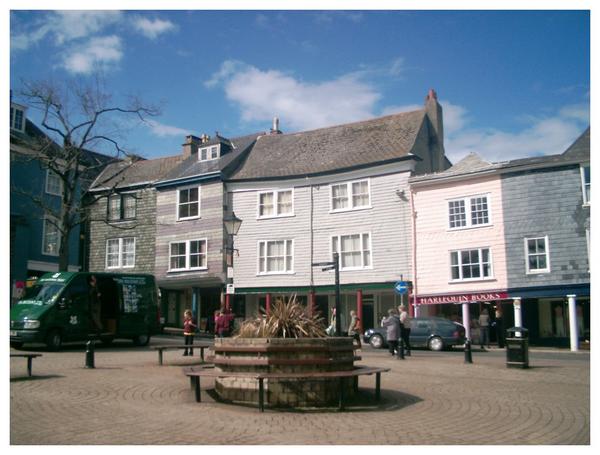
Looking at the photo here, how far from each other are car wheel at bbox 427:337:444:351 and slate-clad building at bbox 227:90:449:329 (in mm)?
5938

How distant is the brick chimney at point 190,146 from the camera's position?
37.6 m

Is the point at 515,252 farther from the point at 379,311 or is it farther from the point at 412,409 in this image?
the point at 412,409

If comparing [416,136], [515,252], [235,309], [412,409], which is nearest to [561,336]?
[515,252]

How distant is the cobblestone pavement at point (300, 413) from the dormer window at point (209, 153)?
2263cm

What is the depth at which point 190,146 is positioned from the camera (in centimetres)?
3756

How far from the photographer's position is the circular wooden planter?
29.7 ft

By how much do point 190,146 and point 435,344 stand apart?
72.0 feet

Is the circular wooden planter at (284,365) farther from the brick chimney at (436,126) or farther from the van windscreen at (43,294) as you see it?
the brick chimney at (436,126)

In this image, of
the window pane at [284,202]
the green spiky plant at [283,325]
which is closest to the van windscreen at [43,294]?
the green spiky plant at [283,325]

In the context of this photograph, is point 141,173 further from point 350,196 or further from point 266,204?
point 350,196

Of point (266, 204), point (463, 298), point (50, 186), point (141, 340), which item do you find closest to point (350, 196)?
point (266, 204)

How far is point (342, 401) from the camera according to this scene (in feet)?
28.7

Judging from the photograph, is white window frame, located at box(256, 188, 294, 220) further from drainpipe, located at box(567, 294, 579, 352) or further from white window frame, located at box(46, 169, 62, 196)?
drainpipe, located at box(567, 294, 579, 352)

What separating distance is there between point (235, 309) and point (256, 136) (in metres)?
11.3
